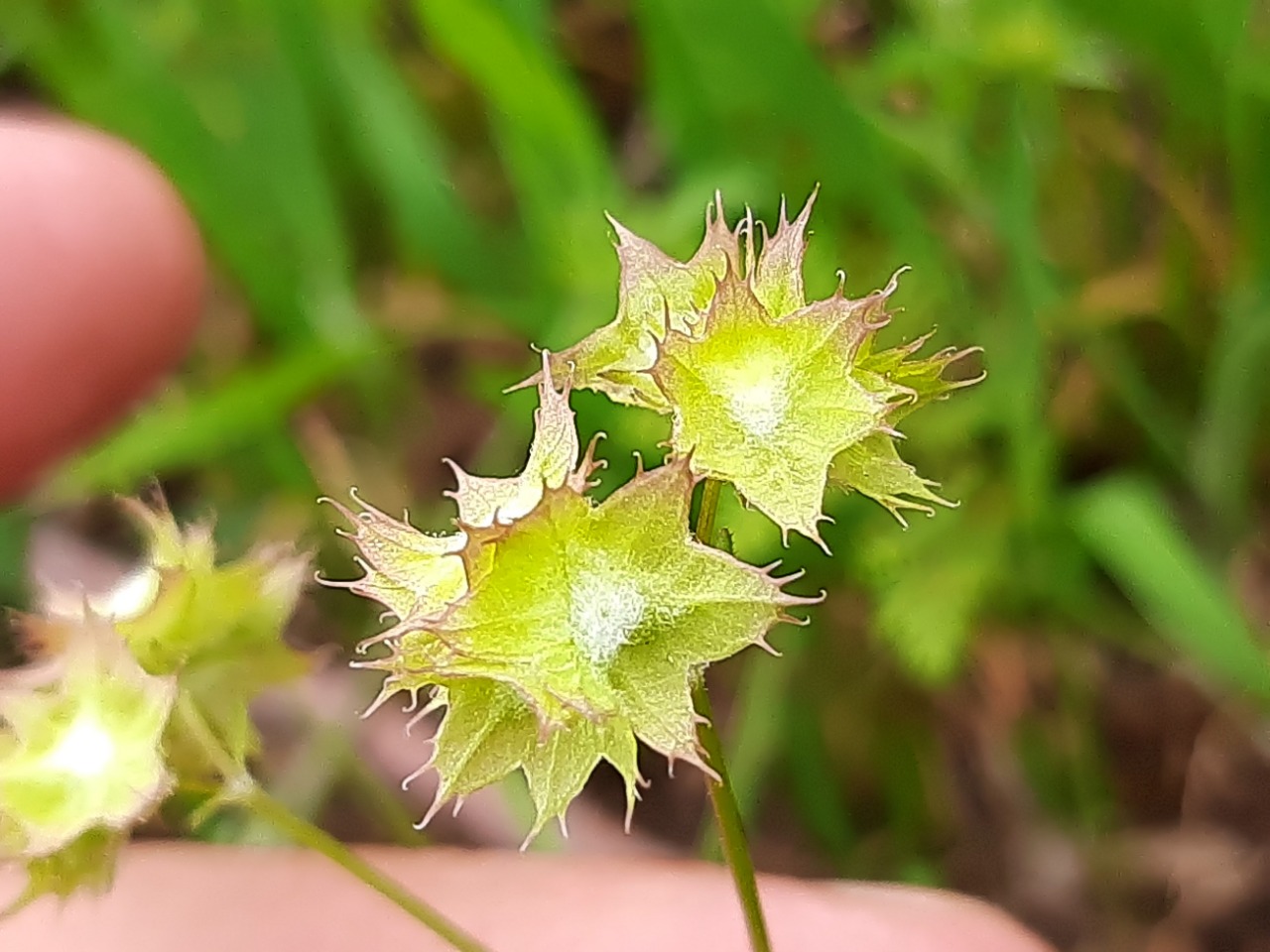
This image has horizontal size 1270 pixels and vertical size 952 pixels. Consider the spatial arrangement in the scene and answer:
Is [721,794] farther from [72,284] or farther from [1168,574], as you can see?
[72,284]

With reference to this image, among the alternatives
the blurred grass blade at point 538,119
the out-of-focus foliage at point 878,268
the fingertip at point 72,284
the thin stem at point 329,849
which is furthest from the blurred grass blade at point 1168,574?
the fingertip at point 72,284

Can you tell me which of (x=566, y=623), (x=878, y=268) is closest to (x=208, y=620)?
(x=566, y=623)

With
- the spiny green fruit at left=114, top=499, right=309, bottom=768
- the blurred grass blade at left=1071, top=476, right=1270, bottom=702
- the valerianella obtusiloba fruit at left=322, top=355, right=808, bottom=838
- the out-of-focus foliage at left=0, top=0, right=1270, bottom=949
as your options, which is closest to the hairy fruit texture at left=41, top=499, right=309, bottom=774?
the spiny green fruit at left=114, top=499, right=309, bottom=768

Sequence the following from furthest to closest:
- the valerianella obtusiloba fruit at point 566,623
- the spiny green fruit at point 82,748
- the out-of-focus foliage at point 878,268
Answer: the out-of-focus foliage at point 878,268 < the spiny green fruit at point 82,748 < the valerianella obtusiloba fruit at point 566,623

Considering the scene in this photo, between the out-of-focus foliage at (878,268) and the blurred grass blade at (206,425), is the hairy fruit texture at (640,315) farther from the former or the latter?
the blurred grass blade at (206,425)

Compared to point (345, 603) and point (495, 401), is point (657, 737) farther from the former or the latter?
point (345, 603)

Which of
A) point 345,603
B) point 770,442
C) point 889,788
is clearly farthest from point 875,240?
point 770,442

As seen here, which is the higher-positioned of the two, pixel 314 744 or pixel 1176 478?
Result: pixel 1176 478
